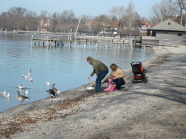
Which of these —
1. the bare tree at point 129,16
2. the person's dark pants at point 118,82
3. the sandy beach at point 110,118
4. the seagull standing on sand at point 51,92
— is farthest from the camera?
the bare tree at point 129,16

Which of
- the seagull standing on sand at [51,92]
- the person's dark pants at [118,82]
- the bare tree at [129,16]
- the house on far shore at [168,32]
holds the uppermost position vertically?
the bare tree at [129,16]

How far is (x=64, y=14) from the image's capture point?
174750 mm

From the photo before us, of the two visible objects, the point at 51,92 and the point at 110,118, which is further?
the point at 51,92

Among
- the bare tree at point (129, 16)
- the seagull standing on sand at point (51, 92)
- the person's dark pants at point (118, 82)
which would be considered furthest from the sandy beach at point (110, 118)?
the bare tree at point (129, 16)

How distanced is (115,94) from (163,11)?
303 feet

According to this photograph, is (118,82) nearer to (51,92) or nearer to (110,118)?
(51,92)

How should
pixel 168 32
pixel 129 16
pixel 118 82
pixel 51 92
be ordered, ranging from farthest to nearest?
1. pixel 129 16
2. pixel 168 32
3. pixel 51 92
4. pixel 118 82

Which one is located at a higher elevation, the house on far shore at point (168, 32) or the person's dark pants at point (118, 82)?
the house on far shore at point (168, 32)

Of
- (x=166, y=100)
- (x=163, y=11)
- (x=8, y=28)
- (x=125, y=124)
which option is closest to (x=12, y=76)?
(x=166, y=100)

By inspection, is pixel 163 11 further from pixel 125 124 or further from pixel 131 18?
pixel 125 124

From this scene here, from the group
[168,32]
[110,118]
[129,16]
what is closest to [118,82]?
[110,118]

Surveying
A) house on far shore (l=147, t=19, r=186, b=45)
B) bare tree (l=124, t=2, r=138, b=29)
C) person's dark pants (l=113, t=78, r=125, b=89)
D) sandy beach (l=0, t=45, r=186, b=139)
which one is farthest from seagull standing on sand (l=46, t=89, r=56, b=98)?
bare tree (l=124, t=2, r=138, b=29)

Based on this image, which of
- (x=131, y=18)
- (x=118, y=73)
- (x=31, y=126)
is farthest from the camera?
(x=131, y=18)

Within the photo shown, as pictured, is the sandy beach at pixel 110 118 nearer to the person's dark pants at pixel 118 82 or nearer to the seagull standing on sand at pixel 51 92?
the person's dark pants at pixel 118 82
